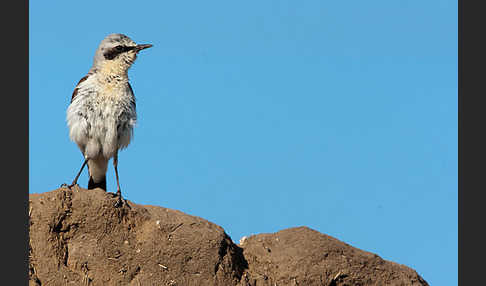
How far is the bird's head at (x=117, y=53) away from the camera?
9.41 m

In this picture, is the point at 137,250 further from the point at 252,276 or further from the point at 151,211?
the point at 252,276

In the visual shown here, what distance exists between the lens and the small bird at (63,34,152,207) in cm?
895

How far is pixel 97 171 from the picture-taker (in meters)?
9.87

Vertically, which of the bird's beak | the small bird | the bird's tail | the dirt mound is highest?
the bird's beak

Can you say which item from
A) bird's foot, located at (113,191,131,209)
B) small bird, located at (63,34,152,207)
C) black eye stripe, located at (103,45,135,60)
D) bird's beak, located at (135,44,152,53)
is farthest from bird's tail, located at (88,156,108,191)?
bird's foot, located at (113,191,131,209)

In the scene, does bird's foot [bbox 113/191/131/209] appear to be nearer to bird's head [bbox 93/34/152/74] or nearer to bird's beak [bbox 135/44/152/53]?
bird's head [bbox 93/34/152/74]

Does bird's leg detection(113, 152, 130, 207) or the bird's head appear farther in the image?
the bird's head

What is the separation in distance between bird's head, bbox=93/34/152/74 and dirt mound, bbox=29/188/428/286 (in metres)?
2.65

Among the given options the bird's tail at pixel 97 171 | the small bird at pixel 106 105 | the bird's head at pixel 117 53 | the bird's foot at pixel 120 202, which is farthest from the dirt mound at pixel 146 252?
the bird's head at pixel 117 53

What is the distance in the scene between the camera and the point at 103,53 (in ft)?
31.2

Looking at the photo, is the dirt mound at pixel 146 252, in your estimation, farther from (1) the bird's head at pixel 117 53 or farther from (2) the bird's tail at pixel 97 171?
(1) the bird's head at pixel 117 53

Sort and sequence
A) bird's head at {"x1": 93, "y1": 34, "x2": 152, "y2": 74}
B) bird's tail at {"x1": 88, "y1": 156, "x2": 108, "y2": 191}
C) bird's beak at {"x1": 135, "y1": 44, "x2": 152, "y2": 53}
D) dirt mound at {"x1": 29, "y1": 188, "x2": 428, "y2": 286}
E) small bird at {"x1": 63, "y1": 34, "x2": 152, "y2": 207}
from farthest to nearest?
1. bird's tail at {"x1": 88, "y1": 156, "x2": 108, "y2": 191}
2. bird's beak at {"x1": 135, "y1": 44, "x2": 152, "y2": 53}
3. bird's head at {"x1": 93, "y1": 34, "x2": 152, "y2": 74}
4. small bird at {"x1": 63, "y1": 34, "x2": 152, "y2": 207}
5. dirt mound at {"x1": 29, "y1": 188, "x2": 428, "y2": 286}

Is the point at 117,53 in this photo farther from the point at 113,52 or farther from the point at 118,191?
the point at 118,191

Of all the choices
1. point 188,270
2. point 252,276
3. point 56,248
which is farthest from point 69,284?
point 252,276
